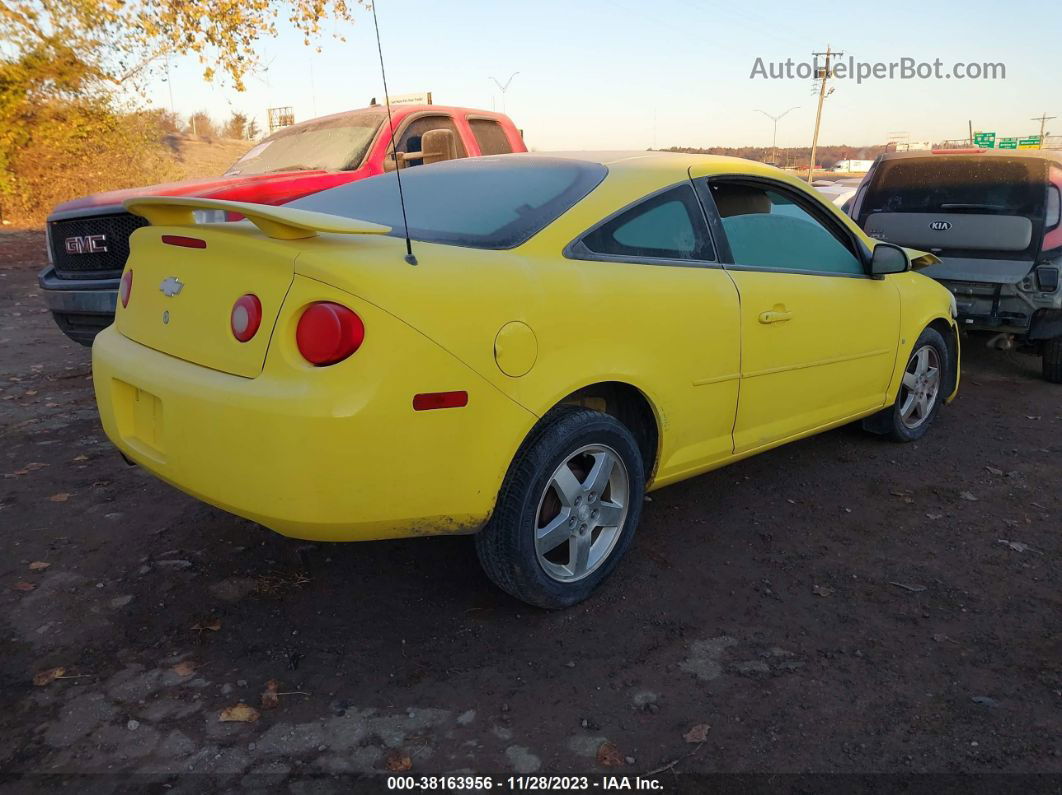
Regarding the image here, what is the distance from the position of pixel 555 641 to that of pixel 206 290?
1652 mm

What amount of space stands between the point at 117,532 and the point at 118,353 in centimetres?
109

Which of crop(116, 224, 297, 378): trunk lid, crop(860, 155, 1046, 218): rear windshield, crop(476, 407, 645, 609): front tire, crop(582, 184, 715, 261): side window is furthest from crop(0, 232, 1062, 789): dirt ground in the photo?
crop(860, 155, 1046, 218): rear windshield

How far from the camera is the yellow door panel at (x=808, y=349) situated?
3.53m

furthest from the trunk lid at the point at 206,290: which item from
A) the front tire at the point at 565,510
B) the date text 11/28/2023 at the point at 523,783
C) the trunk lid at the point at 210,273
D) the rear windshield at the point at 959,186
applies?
the rear windshield at the point at 959,186

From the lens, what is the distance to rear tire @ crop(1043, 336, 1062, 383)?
21.2ft

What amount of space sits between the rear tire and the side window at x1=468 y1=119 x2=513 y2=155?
477 cm

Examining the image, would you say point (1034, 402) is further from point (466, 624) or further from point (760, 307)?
point (466, 624)

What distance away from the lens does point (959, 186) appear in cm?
669

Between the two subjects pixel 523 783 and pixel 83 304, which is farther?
pixel 83 304

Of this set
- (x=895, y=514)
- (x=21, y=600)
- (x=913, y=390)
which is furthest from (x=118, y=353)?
(x=913, y=390)

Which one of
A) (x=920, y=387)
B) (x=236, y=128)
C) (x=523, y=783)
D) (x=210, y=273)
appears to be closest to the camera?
(x=523, y=783)

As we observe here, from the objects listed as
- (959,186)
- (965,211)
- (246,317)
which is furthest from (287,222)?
(959,186)

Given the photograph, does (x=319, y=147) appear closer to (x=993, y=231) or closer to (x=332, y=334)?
(x=332, y=334)

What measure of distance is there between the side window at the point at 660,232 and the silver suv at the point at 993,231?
12.7 feet
